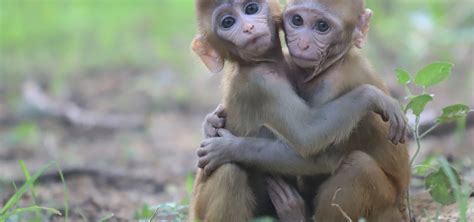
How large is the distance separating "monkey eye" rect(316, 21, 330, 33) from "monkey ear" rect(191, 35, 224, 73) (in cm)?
76

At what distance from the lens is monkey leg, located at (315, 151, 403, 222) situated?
571 cm

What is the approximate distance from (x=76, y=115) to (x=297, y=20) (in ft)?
24.9

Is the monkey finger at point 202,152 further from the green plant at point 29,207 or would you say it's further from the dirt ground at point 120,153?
the dirt ground at point 120,153

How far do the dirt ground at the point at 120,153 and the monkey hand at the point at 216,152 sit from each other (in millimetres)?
1299

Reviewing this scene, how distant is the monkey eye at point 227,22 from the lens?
246 inches

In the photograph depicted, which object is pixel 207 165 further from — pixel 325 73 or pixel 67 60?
pixel 67 60

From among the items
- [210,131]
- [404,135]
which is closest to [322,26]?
[404,135]

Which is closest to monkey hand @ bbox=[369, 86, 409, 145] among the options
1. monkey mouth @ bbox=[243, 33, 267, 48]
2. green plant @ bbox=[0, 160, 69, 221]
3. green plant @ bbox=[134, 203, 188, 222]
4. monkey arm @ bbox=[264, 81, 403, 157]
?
monkey arm @ bbox=[264, 81, 403, 157]

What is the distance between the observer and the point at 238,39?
240 inches

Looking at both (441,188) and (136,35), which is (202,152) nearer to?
(441,188)

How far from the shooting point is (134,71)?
15.5m

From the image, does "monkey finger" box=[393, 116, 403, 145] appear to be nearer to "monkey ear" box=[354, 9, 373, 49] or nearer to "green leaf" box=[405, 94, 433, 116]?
"green leaf" box=[405, 94, 433, 116]

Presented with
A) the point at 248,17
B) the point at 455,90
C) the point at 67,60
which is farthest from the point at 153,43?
the point at 248,17

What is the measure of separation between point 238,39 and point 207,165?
2.73 ft
